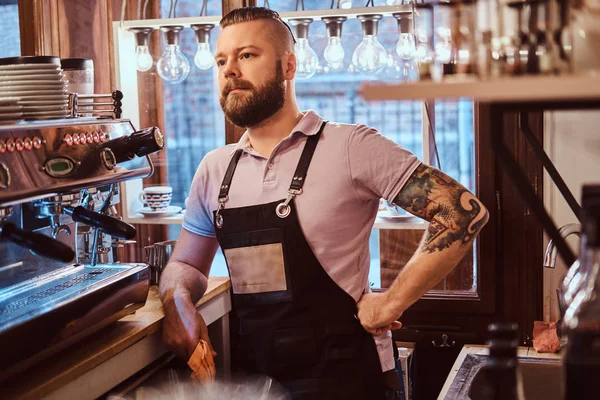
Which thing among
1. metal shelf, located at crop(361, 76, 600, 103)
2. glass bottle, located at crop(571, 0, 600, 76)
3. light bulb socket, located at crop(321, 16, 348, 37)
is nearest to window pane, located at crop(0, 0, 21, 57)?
light bulb socket, located at crop(321, 16, 348, 37)

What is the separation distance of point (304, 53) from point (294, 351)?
1010mm

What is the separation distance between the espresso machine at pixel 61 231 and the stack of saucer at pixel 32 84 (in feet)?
0.16

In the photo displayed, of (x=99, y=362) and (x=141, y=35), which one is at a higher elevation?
(x=141, y=35)

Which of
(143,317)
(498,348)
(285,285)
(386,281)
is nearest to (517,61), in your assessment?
(498,348)

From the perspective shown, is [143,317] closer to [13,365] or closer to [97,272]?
[97,272]

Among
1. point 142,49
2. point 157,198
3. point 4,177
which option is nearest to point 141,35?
point 142,49

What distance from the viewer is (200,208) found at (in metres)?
2.39

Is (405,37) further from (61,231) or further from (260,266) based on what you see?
(61,231)

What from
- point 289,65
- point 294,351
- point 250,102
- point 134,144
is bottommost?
point 294,351

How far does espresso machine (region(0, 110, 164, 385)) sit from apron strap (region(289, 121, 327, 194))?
381mm

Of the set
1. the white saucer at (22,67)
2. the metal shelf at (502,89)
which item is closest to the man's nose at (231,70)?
the white saucer at (22,67)

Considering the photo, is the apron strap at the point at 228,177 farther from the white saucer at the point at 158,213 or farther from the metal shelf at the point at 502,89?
the metal shelf at the point at 502,89

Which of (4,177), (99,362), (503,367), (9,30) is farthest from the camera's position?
(9,30)

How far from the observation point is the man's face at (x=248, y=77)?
90.0 inches
